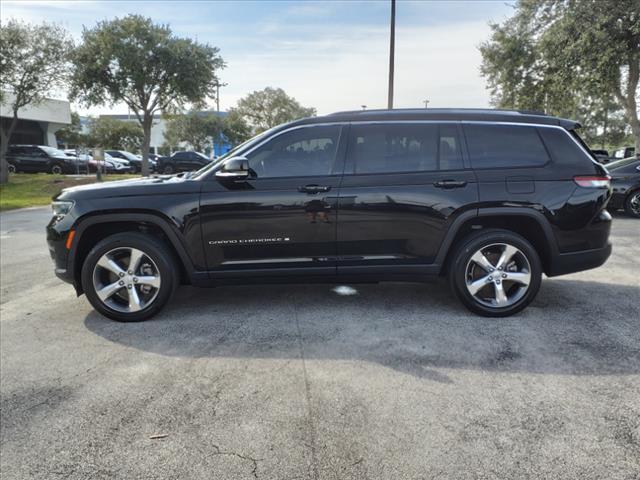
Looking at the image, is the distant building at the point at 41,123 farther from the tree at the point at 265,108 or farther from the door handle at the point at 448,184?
the door handle at the point at 448,184

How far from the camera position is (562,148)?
4.02 m

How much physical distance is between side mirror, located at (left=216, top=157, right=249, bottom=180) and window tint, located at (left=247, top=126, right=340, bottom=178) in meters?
0.17

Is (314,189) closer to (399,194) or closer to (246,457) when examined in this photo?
(399,194)

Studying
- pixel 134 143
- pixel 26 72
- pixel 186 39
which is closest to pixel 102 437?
pixel 26 72

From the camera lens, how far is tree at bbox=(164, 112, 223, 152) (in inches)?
2116

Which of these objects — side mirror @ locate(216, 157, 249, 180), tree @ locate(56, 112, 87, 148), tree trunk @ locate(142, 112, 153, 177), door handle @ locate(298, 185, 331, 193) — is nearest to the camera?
side mirror @ locate(216, 157, 249, 180)

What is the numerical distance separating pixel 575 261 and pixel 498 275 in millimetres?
738

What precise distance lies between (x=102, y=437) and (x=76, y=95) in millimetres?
25954

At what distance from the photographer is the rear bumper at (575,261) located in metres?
4.03

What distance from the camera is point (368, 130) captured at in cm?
404

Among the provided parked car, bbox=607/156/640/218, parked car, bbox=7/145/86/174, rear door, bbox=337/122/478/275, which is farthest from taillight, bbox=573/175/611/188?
parked car, bbox=7/145/86/174

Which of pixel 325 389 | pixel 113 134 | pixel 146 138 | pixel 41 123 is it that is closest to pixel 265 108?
pixel 113 134

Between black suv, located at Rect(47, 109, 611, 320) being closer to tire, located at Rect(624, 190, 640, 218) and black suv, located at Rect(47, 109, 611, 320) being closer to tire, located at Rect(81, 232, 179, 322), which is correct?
tire, located at Rect(81, 232, 179, 322)

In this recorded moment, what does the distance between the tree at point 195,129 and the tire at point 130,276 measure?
52426mm
